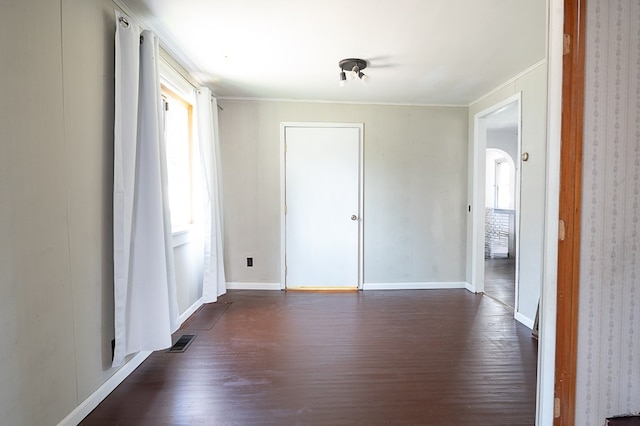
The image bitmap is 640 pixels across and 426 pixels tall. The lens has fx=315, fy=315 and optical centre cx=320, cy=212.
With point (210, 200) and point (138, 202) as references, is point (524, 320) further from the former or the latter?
point (138, 202)

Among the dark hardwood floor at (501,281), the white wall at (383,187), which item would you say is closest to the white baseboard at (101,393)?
the white wall at (383,187)

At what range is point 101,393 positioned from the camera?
1.84 m

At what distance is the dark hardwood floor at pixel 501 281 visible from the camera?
3.78 m

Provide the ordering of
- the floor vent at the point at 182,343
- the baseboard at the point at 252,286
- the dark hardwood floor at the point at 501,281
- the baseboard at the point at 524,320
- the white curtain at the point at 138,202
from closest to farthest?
the white curtain at the point at 138,202 → the floor vent at the point at 182,343 → the baseboard at the point at 524,320 → the dark hardwood floor at the point at 501,281 → the baseboard at the point at 252,286

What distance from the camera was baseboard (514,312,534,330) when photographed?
116 inches

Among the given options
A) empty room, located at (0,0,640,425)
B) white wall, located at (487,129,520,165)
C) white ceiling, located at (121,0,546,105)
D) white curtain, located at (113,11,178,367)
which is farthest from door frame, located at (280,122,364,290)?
white wall, located at (487,129,520,165)

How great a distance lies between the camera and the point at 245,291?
398cm

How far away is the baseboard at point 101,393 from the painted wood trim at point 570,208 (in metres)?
2.22

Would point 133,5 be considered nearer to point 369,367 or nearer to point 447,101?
point 369,367

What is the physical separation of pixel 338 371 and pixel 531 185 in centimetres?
243

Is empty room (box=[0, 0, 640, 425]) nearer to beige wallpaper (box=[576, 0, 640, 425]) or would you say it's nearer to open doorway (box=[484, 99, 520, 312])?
beige wallpaper (box=[576, 0, 640, 425])

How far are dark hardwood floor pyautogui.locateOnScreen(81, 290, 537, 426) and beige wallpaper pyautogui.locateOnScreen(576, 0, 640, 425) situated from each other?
0.70 metres

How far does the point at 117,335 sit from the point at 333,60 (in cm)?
262

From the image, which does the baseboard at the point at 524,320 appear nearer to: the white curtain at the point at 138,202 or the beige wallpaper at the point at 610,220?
the beige wallpaper at the point at 610,220
